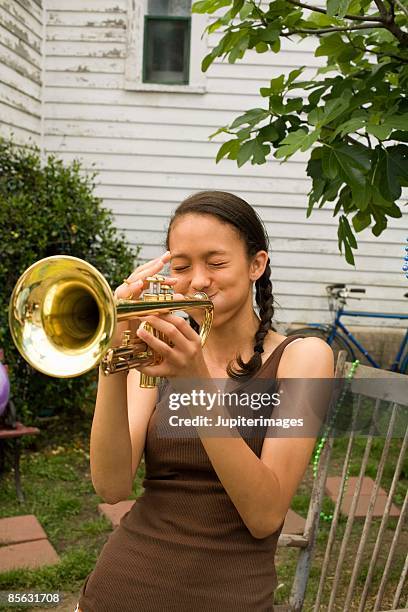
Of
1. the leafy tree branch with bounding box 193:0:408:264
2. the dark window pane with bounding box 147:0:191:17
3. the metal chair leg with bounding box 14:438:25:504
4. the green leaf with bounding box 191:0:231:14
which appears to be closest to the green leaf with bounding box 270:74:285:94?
the leafy tree branch with bounding box 193:0:408:264

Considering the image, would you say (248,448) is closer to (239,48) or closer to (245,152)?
(245,152)

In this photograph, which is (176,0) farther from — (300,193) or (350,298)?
(350,298)

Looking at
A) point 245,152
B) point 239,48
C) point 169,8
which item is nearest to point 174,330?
point 245,152

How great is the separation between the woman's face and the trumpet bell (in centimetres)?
30

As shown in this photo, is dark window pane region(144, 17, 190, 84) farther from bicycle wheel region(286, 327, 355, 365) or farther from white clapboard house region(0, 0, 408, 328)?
bicycle wheel region(286, 327, 355, 365)

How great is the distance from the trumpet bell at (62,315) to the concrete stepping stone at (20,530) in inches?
101

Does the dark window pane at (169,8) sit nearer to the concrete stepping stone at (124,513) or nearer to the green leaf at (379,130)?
the concrete stepping stone at (124,513)

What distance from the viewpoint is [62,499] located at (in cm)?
419

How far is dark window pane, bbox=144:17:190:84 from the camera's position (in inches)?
270

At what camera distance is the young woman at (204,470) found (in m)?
1.51

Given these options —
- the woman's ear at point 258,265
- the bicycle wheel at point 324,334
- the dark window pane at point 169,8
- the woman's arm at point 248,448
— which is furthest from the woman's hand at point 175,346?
the dark window pane at point 169,8

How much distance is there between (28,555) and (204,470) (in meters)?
2.17

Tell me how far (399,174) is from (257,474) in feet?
3.06

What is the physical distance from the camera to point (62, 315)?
4.48 ft
